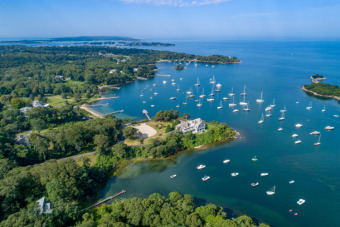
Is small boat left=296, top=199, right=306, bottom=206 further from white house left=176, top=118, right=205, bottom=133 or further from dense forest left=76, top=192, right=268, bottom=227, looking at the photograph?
white house left=176, top=118, right=205, bottom=133

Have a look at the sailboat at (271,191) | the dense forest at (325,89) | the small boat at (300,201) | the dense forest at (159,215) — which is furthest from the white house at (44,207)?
the dense forest at (325,89)

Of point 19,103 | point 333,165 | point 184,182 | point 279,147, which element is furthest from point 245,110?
point 19,103

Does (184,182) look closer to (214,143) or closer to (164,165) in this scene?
(164,165)

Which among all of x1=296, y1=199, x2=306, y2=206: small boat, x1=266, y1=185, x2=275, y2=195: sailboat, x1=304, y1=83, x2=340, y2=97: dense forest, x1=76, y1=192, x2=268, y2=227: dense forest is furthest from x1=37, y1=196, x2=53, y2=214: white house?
x1=304, y1=83, x2=340, y2=97: dense forest

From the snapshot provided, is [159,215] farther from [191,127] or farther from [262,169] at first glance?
[191,127]

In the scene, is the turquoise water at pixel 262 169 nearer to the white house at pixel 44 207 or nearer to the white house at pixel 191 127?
the white house at pixel 191 127

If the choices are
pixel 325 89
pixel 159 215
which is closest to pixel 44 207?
pixel 159 215
